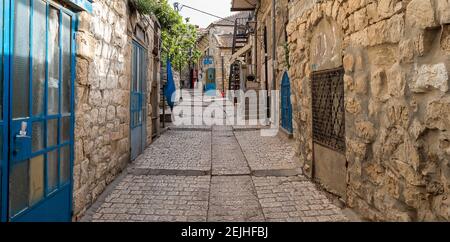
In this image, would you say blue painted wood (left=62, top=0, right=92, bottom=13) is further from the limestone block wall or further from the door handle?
the limestone block wall

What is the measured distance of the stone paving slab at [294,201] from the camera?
319 centimetres

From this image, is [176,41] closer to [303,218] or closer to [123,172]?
[123,172]

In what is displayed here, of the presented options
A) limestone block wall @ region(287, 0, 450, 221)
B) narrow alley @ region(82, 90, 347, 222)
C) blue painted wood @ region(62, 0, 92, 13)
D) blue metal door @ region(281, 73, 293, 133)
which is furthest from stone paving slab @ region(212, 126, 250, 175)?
blue painted wood @ region(62, 0, 92, 13)

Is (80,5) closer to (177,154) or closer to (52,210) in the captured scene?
(52,210)

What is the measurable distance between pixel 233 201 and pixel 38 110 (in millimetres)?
2269

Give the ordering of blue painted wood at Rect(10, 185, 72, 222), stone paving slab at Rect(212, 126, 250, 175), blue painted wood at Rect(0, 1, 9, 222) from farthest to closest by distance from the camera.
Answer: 1. stone paving slab at Rect(212, 126, 250, 175)
2. blue painted wood at Rect(10, 185, 72, 222)
3. blue painted wood at Rect(0, 1, 9, 222)

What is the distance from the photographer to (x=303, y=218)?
3.16 metres

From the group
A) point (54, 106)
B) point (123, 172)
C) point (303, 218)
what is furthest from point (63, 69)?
point (303, 218)

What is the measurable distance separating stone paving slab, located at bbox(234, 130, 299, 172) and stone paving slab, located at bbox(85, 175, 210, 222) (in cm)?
116

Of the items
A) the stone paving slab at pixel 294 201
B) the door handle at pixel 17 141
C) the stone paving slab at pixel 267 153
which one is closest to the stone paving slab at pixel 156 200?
the stone paving slab at pixel 294 201

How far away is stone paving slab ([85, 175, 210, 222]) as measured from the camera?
316cm

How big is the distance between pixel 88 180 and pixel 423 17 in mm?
3420

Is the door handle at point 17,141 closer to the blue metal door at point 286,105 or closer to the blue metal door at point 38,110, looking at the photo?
the blue metal door at point 38,110

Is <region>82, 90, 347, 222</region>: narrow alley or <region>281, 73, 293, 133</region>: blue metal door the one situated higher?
<region>281, 73, 293, 133</region>: blue metal door
